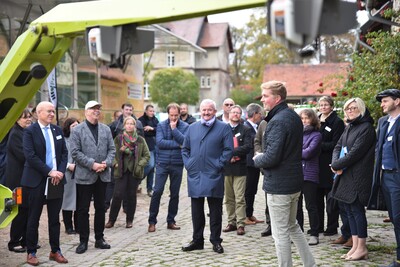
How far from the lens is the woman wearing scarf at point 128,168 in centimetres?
1005

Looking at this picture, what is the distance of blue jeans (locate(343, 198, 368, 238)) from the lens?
7.38 meters

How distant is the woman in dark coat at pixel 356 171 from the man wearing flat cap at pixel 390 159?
13 centimetres

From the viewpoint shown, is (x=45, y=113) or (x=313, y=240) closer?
(x=45, y=113)

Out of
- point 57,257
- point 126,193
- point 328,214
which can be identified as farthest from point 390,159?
point 126,193

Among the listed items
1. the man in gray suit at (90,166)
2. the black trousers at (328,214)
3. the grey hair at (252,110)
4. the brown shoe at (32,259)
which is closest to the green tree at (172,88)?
the grey hair at (252,110)

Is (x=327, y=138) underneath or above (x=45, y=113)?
underneath

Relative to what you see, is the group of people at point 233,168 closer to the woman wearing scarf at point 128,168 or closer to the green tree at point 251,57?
the woman wearing scarf at point 128,168

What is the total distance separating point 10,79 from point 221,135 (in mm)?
3496

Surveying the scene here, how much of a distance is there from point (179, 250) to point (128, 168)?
7.44ft

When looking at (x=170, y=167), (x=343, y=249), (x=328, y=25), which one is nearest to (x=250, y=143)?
(x=170, y=167)

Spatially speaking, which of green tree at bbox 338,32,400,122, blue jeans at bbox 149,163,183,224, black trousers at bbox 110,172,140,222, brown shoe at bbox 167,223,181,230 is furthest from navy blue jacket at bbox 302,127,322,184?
black trousers at bbox 110,172,140,222

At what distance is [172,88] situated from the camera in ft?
192

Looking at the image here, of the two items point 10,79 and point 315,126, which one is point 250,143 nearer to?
point 315,126

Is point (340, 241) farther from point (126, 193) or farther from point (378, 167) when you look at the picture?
point (126, 193)
